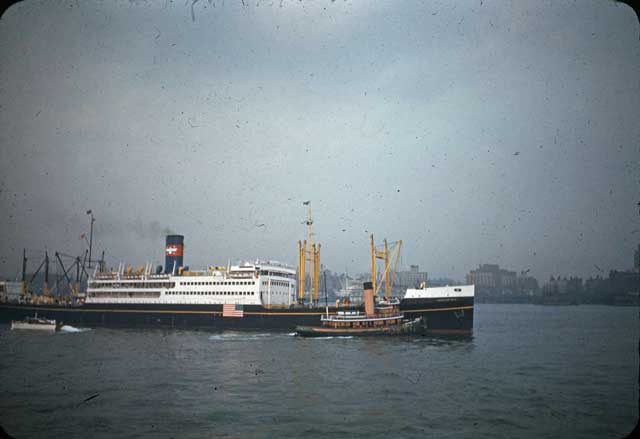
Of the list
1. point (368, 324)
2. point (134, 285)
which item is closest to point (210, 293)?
point (134, 285)

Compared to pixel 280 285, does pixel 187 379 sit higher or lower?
lower

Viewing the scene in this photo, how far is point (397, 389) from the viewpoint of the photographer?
17.7m

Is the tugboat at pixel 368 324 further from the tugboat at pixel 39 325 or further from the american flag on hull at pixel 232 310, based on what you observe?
the tugboat at pixel 39 325

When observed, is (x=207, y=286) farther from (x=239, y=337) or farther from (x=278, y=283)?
(x=239, y=337)

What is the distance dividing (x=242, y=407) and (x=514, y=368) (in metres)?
14.6

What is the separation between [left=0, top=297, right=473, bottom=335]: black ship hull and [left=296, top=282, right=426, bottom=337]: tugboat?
171 centimetres

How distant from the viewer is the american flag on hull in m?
43.5

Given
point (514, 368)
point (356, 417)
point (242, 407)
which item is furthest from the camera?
point (514, 368)

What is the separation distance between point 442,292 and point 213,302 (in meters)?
21.7

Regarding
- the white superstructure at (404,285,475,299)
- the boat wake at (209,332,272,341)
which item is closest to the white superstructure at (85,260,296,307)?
the boat wake at (209,332,272,341)

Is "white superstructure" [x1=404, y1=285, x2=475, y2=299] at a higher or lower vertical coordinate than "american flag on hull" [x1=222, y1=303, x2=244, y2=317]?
higher

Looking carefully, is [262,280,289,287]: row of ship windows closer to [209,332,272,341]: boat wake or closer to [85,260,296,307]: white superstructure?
[85,260,296,307]: white superstructure

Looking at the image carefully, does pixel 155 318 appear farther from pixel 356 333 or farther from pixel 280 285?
pixel 356 333

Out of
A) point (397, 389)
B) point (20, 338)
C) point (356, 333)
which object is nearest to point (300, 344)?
point (356, 333)
